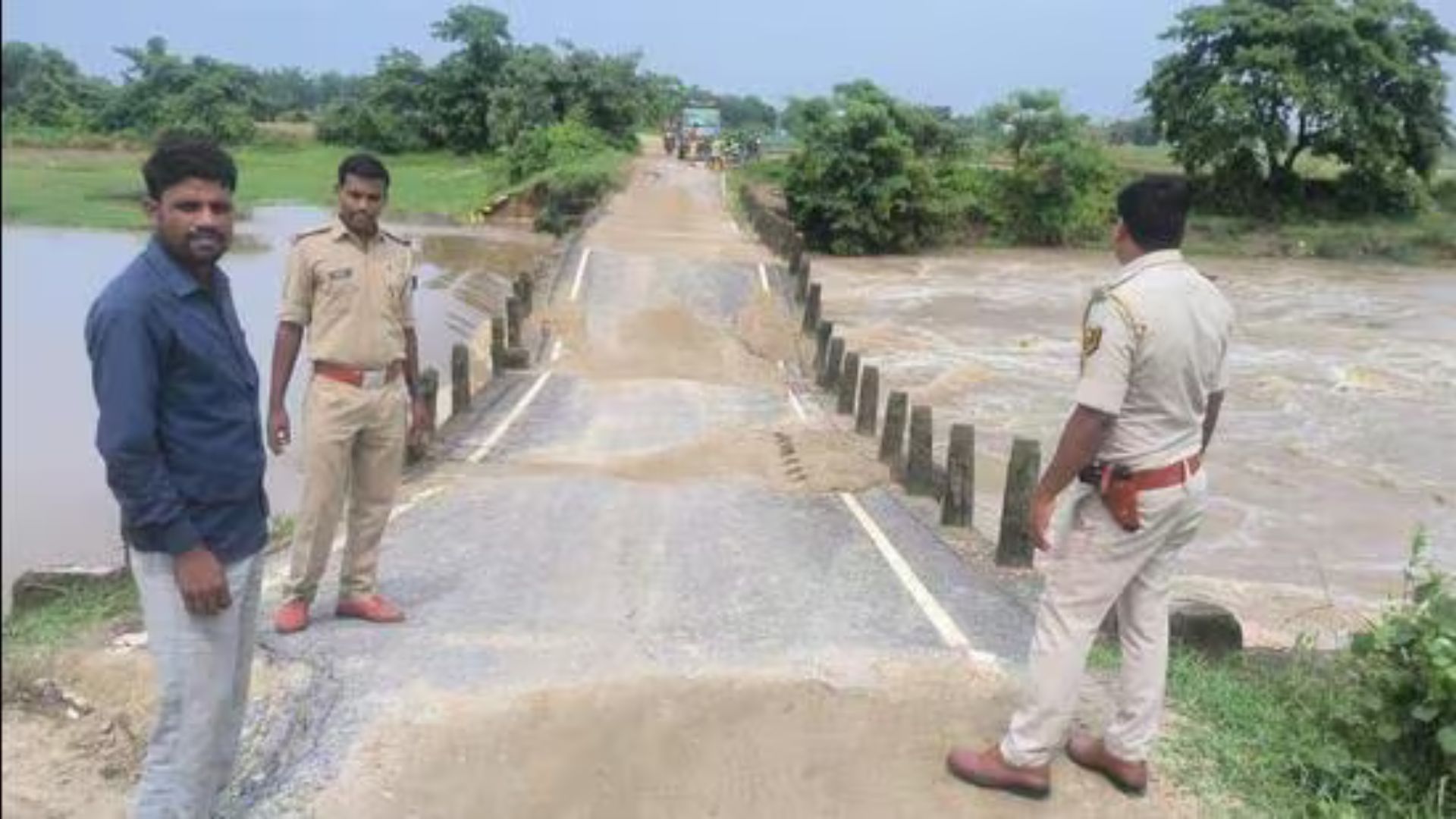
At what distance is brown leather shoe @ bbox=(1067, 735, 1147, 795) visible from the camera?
170 inches

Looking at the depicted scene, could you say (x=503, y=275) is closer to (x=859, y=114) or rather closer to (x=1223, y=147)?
(x=859, y=114)

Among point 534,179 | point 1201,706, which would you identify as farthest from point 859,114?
point 1201,706

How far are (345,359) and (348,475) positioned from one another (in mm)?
512

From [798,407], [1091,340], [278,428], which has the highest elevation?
[1091,340]

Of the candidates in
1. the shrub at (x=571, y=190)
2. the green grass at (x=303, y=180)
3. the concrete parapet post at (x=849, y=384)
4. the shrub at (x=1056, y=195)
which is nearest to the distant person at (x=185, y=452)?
the green grass at (x=303, y=180)

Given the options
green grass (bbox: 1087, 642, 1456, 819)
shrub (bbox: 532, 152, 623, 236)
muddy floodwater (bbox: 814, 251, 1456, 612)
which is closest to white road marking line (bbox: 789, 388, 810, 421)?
muddy floodwater (bbox: 814, 251, 1456, 612)

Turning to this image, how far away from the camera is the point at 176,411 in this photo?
3.26m

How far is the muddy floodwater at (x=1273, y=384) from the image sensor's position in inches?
531

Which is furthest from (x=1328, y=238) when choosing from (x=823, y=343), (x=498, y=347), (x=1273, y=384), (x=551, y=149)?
(x=498, y=347)

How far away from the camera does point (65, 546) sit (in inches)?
379

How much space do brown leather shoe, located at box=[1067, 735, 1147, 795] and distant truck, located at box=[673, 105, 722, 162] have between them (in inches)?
2013

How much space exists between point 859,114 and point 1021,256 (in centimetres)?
771

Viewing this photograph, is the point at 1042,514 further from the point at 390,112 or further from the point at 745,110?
the point at 745,110

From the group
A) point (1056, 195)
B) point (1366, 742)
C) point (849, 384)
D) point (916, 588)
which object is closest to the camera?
point (1366, 742)
